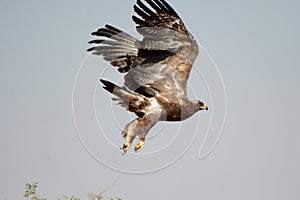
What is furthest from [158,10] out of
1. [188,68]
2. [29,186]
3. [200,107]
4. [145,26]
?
[29,186]

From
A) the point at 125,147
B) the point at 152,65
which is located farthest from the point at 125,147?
the point at 152,65

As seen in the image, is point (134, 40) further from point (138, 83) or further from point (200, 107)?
point (200, 107)

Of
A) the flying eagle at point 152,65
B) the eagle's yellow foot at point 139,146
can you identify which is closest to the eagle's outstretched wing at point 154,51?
the flying eagle at point 152,65

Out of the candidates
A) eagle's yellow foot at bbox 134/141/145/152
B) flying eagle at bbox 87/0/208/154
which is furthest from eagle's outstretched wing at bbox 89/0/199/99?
eagle's yellow foot at bbox 134/141/145/152

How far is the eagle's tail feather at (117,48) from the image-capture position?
1377 cm

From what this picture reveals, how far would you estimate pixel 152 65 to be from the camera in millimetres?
13172

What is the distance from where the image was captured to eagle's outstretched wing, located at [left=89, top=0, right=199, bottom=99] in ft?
42.9

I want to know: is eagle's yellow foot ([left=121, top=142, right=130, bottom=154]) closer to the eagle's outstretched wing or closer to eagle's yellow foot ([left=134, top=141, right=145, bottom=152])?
eagle's yellow foot ([left=134, top=141, right=145, bottom=152])

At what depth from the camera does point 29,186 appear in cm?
998

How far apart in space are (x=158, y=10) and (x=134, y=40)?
3.15 feet

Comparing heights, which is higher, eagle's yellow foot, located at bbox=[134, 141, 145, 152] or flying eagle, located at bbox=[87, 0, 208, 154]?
flying eagle, located at bbox=[87, 0, 208, 154]

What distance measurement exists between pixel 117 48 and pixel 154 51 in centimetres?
124

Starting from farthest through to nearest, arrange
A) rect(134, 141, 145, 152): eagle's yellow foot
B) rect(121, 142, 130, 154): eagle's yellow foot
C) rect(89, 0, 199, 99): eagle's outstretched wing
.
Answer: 1. rect(89, 0, 199, 99): eagle's outstretched wing
2. rect(134, 141, 145, 152): eagle's yellow foot
3. rect(121, 142, 130, 154): eagle's yellow foot

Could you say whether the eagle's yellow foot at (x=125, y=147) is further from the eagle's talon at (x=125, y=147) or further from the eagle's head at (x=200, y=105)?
the eagle's head at (x=200, y=105)
